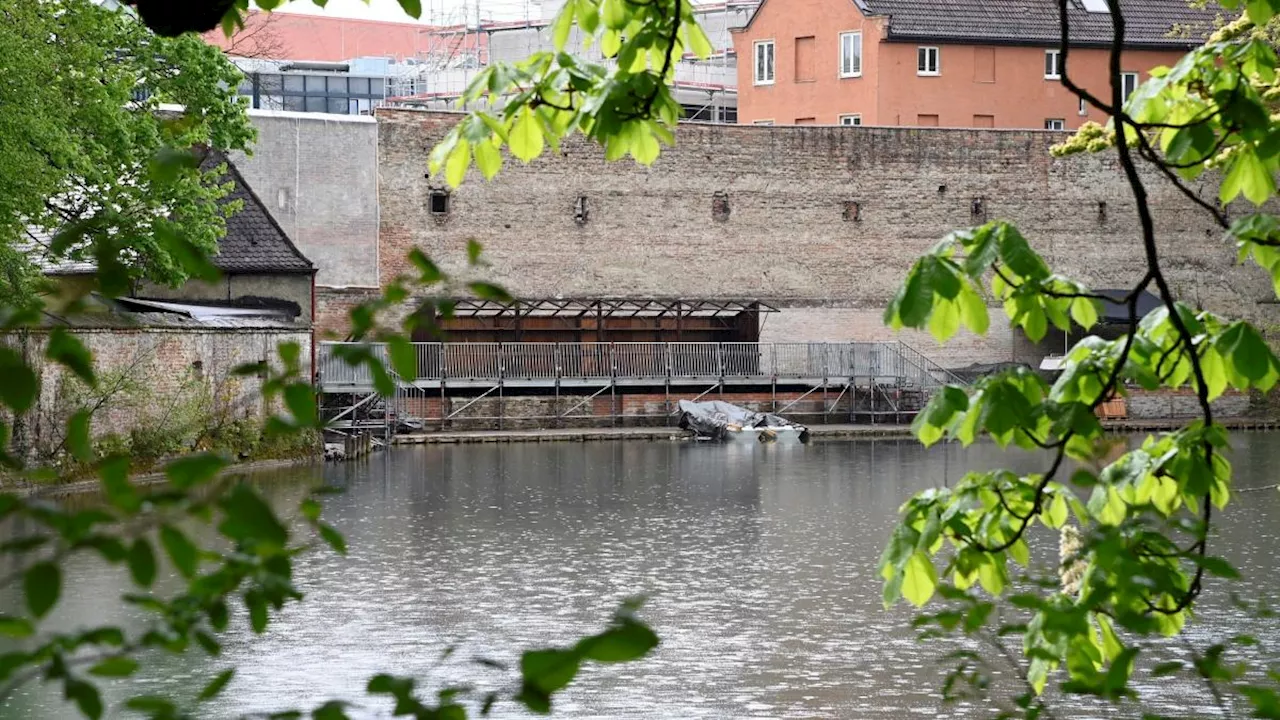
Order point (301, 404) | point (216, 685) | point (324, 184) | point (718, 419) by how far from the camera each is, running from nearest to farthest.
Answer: point (301, 404) < point (216, 685) < point (718, 419) < point (324, 184)

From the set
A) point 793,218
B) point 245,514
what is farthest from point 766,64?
point 245,514

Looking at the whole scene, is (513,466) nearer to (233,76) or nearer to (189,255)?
(233,76)

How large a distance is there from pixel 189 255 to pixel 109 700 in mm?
8748

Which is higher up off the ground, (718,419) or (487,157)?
(487,157)

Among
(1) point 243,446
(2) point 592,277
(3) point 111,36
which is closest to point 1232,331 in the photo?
(3) point 111,36

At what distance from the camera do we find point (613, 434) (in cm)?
3328

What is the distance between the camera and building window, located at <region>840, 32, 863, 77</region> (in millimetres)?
42219

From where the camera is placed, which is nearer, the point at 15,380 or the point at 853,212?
the point at 15,380

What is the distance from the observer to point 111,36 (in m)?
22.0

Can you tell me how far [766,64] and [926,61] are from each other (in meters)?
3.86

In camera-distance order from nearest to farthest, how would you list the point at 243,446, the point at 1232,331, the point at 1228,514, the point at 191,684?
1. the point at 1232,331
2. the point at 191,684
3. the point at 1228,514
4. the point at 243,446

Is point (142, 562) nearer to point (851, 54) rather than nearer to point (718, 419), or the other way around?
point (718, 419)

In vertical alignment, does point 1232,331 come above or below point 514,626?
above

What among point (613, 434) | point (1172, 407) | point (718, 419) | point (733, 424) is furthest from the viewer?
point (1172, 407)
